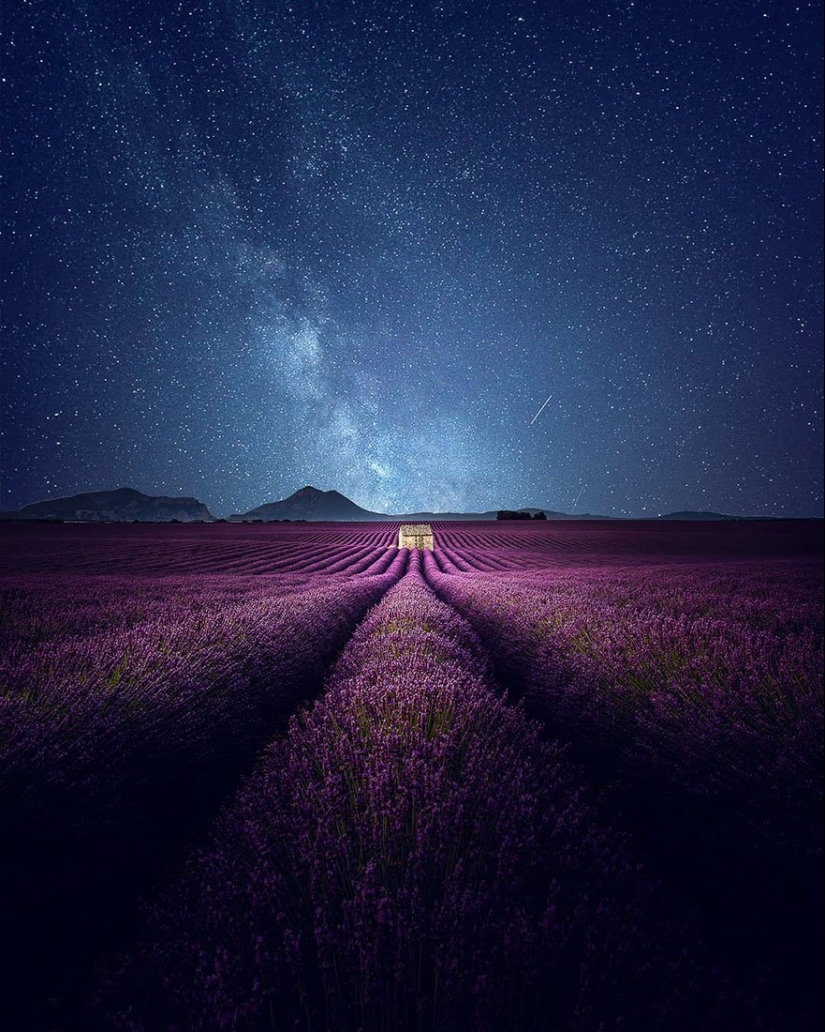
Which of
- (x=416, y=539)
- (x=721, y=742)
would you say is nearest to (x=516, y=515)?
(x=416, y=539)

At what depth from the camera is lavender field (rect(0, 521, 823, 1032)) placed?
1013 millimetres

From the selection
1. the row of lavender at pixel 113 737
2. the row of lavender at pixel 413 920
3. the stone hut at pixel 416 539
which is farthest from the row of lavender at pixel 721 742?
the stone hut at pixel 416 539

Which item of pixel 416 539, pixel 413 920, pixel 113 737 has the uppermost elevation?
pixel 416 539

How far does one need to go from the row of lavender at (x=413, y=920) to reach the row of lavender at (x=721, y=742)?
11.4 inches

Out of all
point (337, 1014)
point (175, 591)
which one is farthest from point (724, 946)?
point (175, 591)

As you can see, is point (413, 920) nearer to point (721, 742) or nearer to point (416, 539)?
point (721, 742)

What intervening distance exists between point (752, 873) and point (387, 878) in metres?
1.34

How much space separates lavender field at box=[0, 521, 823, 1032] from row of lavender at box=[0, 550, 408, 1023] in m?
0.01

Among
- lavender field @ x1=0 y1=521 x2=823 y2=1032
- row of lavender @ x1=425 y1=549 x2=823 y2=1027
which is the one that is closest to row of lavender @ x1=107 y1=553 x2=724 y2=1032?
lavender field @ x1=0 y1=521 x2=823 y2=1032

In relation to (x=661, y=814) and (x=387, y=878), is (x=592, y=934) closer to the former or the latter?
(x=387, y=878)

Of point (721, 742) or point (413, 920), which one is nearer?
point (413, 920)

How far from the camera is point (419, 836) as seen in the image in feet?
4.32

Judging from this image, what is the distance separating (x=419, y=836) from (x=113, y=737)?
6.01ft

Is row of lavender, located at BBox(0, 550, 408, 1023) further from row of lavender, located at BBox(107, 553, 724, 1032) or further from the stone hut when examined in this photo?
the stone hut
